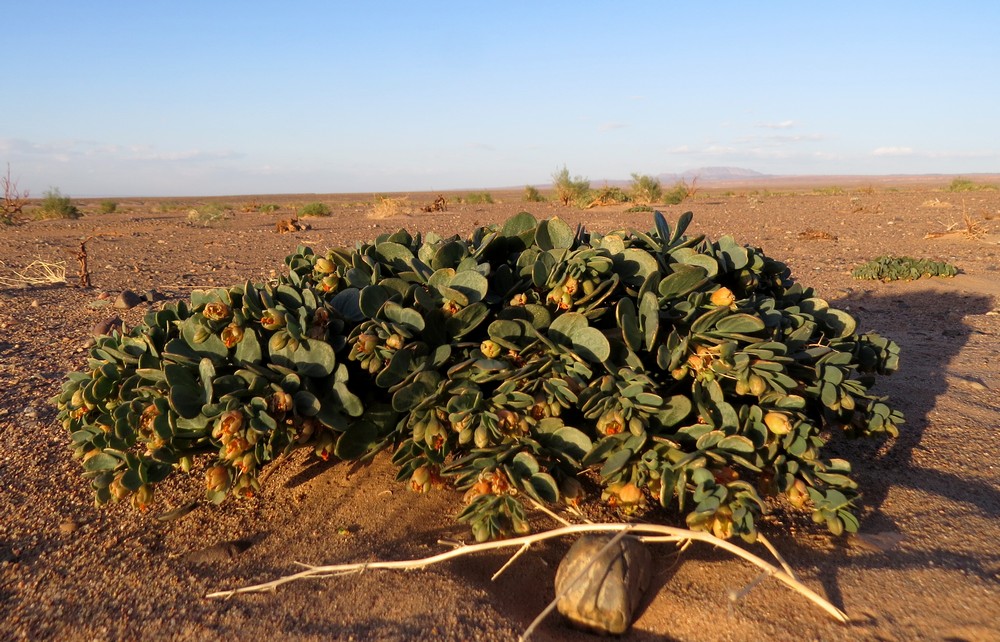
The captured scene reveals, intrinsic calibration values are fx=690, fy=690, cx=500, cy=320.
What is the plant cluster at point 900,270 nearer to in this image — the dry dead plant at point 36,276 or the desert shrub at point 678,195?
the dry dead plant at point 36,276

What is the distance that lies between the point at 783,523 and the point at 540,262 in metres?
1.16

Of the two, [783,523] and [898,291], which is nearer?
[783,523]

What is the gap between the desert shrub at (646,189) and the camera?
912 inches

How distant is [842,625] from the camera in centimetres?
167

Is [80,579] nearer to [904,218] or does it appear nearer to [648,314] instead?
[648,314]

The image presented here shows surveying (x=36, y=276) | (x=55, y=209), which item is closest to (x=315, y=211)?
(x=55, y=209)

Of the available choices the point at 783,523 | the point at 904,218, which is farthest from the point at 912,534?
the point at 904,218

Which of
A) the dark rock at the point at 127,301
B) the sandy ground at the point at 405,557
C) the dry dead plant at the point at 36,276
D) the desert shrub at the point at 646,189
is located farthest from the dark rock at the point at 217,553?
the desert shrub at the point at 646,189

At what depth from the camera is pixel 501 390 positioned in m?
2.02

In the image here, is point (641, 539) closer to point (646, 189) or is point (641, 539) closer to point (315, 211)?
point (315, 211)

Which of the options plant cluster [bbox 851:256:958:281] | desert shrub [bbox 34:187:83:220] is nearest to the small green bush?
desert shrub [bbox 34:187:83:220]

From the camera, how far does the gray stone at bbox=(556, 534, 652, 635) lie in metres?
1.76

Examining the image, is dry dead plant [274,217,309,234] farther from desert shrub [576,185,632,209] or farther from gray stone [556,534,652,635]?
gray stone [556,534,652,635]

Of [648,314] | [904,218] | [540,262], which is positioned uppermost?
[540,262]
